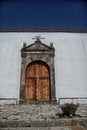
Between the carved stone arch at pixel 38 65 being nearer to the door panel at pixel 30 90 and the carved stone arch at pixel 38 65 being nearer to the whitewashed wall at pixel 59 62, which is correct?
the door panel at pixel 30 90

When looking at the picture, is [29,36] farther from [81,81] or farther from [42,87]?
[81,81]

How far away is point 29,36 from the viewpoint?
45.9 feet

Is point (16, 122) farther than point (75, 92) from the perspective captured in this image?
No

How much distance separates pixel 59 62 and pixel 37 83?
181 cm

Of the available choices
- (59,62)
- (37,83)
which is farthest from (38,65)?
(59,62)

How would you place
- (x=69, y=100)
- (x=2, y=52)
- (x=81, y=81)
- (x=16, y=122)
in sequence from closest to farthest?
(x=16, y=122) → (x=69, y=100) → (x=81, y=81) → (x=2, y=52)

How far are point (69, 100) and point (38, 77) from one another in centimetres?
235

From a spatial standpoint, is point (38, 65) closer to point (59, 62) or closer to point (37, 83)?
point (37, 83)

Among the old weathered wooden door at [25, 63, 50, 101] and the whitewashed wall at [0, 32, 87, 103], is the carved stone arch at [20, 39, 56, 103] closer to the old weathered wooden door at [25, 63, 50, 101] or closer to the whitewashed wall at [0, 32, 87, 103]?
the old weathered wooden door at [25, 63, 50, 101]

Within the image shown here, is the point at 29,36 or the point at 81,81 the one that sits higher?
the point at 29,36

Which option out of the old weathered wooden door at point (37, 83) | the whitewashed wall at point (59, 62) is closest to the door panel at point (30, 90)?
the old weathered wooden door at point (37, 83)

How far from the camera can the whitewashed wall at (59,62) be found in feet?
39.9

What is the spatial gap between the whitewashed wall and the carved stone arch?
0.25m

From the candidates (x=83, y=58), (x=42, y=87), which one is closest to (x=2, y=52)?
(x=42, y=87)
